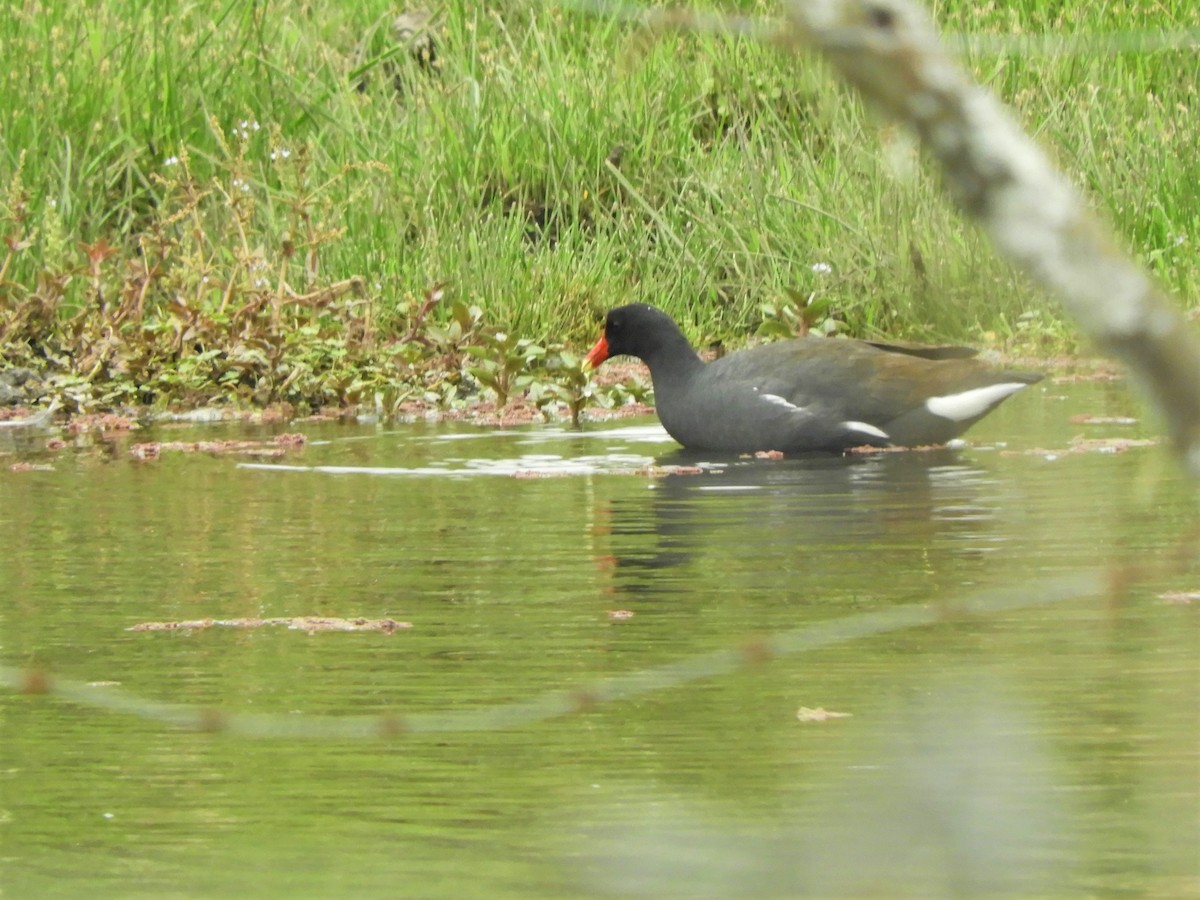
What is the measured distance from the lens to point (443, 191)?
11.1 metres

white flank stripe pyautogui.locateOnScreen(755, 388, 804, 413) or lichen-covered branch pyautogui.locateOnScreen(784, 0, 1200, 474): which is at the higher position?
lichen-covered branch pyautogui.locateOnScreen(784, 0, 1200, 474)

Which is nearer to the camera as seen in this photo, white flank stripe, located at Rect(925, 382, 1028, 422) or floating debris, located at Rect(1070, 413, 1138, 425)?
white flank stripe, located at Rect(925, 382, 1028, 422)

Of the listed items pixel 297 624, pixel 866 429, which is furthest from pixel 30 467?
pixel 297 624

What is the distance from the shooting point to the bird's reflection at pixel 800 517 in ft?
16.1

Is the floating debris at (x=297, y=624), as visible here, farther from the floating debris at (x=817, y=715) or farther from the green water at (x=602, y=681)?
the floating debris at (x=817, y=715)

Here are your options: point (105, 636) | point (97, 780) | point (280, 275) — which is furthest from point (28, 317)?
point (97, 780)

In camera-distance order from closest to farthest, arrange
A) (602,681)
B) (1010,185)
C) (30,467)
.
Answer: (1010,185) < (602,681) < (30,467)

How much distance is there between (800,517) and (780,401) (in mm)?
1555

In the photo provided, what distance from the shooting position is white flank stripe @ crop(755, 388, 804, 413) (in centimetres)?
721

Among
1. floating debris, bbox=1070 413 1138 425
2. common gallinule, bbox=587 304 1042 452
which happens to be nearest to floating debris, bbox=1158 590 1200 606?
common gallinule, bbox=587 304 1042 452

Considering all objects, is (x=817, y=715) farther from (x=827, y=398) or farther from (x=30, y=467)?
(x=30, y=467)

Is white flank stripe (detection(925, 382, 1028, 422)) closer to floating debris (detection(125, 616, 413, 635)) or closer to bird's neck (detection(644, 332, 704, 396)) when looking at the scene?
bird's neck (detection(644, 332, 704, 396))

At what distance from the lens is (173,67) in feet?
39.1

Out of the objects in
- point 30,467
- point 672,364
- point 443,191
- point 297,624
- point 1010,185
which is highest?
point 443,191
